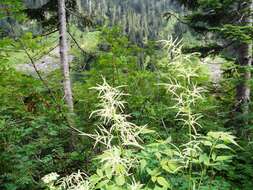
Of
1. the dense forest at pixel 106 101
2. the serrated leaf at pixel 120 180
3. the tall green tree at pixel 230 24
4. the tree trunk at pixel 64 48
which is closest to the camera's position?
the serrated leaf at pixel 120 180

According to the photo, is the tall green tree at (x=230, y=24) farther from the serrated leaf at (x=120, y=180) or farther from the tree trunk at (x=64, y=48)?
the serrated leaf at (x=120, y=180)

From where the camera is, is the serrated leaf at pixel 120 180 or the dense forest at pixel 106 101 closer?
the serrated leaf at pixel 120 180

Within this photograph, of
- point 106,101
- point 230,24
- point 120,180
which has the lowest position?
point 120,180

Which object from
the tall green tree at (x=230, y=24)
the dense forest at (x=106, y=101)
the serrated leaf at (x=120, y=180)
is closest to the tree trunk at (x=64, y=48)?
the dense forest at (x=106, y=101)

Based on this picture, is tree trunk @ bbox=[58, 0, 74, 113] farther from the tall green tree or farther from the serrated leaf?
the serrated leaf

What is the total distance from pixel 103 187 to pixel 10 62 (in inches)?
244

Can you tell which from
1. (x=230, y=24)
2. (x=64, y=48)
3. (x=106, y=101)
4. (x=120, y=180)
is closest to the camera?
(x=120, y=180)

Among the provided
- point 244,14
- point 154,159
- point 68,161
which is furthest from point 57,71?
point 154,159

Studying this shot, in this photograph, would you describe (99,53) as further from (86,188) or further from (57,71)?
(86,188)

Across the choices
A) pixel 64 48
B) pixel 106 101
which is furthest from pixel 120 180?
pixel 64 48

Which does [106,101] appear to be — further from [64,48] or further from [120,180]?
[64,48]

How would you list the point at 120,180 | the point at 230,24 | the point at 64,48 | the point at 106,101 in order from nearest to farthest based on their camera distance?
the point at 120,180 < the point at 106,101 < the point at 230,24 < the point at 64,48

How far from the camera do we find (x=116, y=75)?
A: 11227 mm

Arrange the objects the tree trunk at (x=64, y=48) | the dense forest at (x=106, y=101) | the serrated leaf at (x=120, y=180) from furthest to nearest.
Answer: the tree trunk at (x=64, y=48) < the dense forest at (x=106, y=101) < the serrated leaf at (x=120, y=180)
